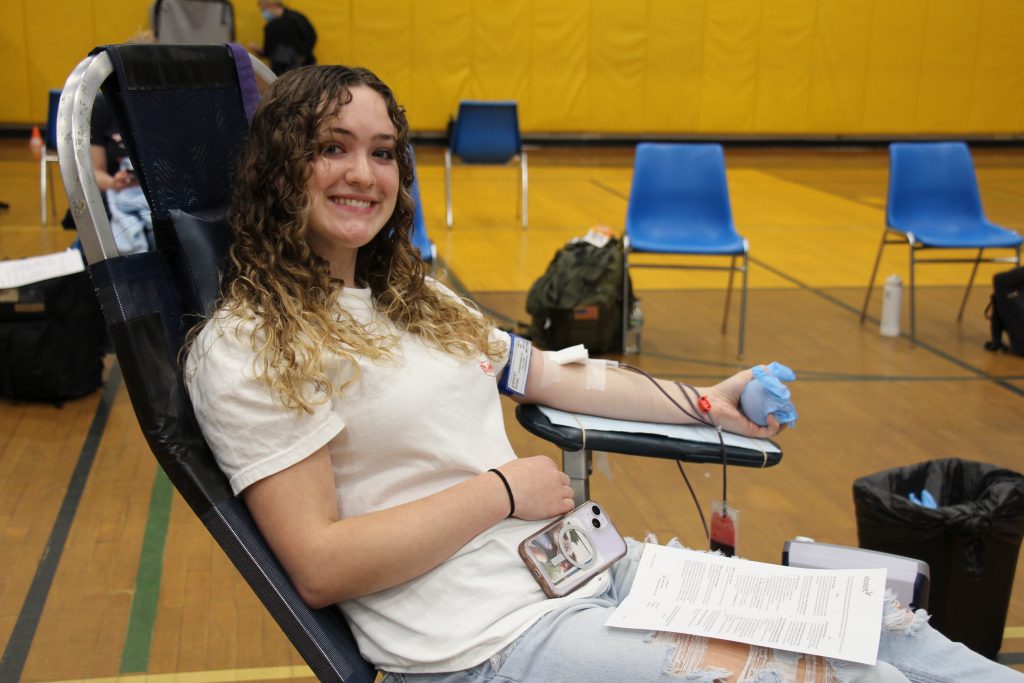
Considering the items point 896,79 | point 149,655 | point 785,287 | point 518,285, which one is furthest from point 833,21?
point 149,655

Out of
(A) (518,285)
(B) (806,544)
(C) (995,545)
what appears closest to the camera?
(B) (806,544)

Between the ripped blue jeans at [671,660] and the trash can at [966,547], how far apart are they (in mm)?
954

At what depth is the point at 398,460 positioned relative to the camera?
1446 mm

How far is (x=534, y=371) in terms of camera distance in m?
1.78

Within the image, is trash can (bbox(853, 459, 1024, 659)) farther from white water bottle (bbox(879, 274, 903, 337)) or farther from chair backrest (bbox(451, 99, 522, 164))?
chair backrest (bbox(451, 99, 522, 164))

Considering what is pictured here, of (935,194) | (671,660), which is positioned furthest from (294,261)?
(935,194)

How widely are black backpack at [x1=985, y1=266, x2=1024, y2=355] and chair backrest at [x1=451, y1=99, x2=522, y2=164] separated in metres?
3.55

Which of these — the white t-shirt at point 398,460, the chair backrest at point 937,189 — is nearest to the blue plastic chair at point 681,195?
the chair backrest at point 937,189

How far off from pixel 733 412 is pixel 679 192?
343 centimetres

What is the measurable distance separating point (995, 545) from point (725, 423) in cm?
85

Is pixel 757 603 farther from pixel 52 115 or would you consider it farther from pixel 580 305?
pixel 52 115

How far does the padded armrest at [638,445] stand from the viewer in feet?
5.50

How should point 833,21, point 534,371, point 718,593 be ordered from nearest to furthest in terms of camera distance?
1. point 718,593
2. point 534,371
3. point 833,21

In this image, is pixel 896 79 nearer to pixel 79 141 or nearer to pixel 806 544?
pixel 806 544
